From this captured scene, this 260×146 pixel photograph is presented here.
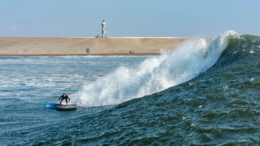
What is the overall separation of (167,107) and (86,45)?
117m

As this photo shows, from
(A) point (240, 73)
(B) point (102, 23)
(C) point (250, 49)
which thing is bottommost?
(A) point (240, 73)

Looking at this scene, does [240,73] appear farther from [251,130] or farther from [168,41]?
[168,41]

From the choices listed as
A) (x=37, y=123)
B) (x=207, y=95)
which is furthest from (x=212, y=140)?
(x=37, y=123)

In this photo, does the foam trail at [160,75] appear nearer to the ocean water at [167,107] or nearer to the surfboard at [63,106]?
the ocean water at [167,107]

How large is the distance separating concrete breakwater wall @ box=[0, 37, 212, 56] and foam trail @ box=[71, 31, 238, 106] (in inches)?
3847

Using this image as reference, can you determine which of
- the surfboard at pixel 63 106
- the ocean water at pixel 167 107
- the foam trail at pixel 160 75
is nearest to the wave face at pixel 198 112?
the ocean water at pixel 167 107

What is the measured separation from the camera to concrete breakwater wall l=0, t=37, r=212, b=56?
12069 centimetres

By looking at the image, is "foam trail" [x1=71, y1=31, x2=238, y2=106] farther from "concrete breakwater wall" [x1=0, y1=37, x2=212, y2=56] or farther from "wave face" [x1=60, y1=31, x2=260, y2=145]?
"concrete breakwater wall" [x1=0, y1=37, x2=212, y2=56]

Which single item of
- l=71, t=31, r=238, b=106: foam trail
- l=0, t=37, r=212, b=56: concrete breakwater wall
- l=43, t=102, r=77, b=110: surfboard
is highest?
l=0, t=37, r=212, b=56: concrete breakwater wall

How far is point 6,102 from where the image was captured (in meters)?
18.0

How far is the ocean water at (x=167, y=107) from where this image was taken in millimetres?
8297

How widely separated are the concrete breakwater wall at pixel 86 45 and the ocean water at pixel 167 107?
99330mm

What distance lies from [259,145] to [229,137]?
77cm

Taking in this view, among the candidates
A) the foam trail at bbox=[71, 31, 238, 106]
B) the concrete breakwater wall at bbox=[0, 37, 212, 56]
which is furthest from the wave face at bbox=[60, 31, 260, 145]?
the concrete breakwater wall at bbox=[0, 37, 212, 56]
